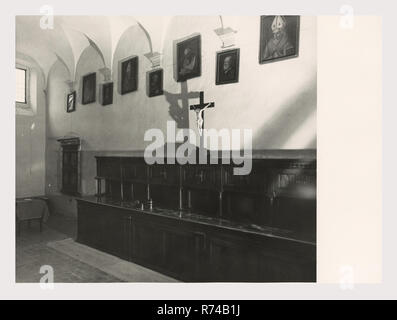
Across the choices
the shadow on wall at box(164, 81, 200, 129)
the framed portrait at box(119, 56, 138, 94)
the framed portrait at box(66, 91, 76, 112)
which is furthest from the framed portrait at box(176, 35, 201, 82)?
the framed portrait at box(66, 91, 76, 112)

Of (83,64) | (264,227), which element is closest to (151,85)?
(83,64)

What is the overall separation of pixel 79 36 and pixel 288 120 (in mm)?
5798

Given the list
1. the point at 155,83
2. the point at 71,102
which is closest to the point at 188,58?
the point at 155,83

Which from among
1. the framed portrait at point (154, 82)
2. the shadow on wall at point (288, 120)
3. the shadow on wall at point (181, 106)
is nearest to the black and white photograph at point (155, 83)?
the framed portrait at point (154, 82)

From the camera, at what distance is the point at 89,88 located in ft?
26.6

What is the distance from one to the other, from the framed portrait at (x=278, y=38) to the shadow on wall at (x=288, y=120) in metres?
0.59

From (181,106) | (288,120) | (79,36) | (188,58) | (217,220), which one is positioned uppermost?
(79,36)

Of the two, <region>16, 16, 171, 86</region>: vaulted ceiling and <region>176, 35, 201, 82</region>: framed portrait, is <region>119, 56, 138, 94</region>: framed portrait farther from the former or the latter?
<region>176, 35, 201, 82</region>: framed portrait

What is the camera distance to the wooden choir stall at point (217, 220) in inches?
146

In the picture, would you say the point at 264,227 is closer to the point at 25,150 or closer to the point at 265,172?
the point at 265,172

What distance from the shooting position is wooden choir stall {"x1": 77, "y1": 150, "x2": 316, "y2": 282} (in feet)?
12.2

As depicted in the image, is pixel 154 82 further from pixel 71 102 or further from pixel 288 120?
pixel 71 102

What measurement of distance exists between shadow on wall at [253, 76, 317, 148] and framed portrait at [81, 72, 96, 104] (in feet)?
17.1

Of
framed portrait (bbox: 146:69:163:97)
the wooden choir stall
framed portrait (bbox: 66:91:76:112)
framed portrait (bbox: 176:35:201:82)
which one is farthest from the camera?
framed portrait (bbox: 66:91:76:112)
